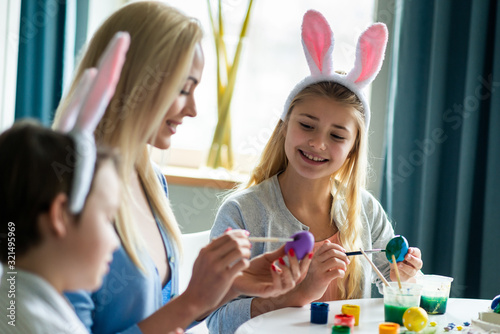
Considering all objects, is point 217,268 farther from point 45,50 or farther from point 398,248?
point 45,50

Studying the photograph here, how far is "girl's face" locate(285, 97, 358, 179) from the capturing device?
1597 millimetres

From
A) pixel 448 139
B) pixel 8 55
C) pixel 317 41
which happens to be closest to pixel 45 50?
pixel 8 55

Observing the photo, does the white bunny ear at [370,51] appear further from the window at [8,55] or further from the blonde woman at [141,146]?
the window at [8,55]

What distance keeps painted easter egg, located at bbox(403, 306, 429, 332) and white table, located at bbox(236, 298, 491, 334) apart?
7cm

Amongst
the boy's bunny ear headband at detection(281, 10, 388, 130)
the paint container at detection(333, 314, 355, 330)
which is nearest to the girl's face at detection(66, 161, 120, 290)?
the paint container at detection(333, 314, 355, 330)

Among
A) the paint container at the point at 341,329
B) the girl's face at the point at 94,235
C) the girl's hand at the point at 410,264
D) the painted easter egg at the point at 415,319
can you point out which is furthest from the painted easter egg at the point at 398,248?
the girl's face at the point at 94,235

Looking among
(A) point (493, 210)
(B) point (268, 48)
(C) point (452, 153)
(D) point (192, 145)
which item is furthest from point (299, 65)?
(A) point (493, 210)

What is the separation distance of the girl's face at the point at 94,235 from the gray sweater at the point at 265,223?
701mm

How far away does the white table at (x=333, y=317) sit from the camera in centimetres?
119

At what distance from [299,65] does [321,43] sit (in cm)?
119

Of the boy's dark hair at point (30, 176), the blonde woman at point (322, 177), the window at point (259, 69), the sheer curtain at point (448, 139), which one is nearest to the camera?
the boy's dark hair at point (30, 176)

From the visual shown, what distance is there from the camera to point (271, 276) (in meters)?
1.35

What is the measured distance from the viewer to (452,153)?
2355 mm

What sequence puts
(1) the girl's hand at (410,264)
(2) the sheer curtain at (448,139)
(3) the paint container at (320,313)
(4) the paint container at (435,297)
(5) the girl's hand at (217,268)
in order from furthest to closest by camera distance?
(2) the sheer curtain at (448,139), (1) the girl's hand at (410,264), (4) the paint container at (435,297), (3) the paint container at (320,313), (5) the girl's hand at (217,268)
